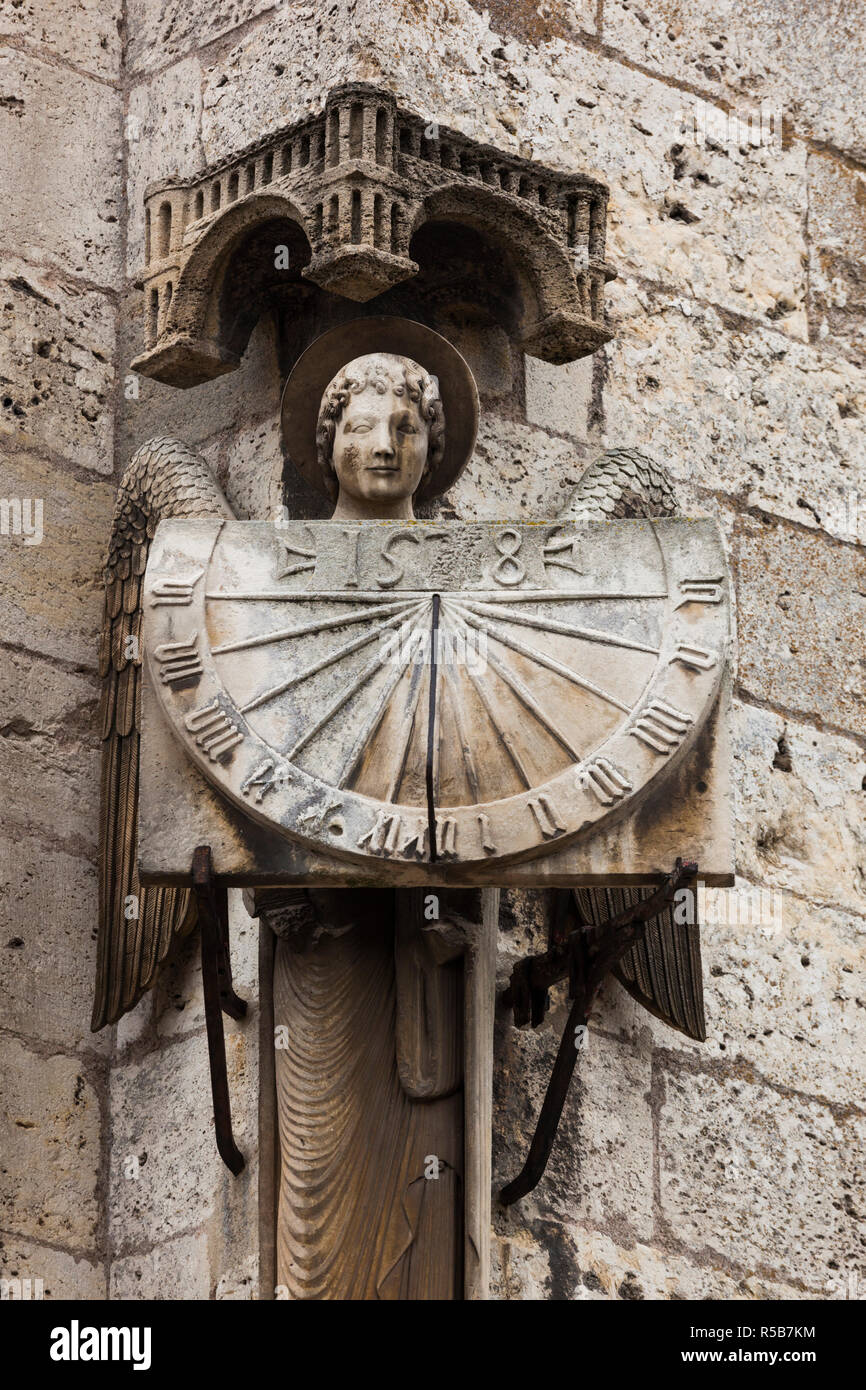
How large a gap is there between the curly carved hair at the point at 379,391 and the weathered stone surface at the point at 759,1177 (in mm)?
1161

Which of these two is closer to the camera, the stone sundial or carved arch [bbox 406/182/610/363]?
the stone sundial

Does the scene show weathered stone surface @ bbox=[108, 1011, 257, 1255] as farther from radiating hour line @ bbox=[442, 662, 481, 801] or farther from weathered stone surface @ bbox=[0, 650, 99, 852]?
radiating hour line @ bbox=[442, 662, 481, 801]

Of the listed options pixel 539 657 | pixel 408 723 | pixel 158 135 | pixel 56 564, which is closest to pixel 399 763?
pixel 408 723

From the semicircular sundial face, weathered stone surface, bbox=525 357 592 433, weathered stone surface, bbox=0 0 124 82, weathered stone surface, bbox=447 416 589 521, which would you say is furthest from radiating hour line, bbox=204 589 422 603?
weathered stone surface, bbox=0 0 124 82

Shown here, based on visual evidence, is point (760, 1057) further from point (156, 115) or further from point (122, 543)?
point (156, 115)

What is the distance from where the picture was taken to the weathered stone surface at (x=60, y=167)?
18.9ft

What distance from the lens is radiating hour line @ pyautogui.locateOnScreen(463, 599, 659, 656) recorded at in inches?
178

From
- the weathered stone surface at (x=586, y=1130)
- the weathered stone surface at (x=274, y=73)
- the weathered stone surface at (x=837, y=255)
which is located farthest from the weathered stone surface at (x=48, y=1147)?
the weathered stone surface at (x=837, y=255)

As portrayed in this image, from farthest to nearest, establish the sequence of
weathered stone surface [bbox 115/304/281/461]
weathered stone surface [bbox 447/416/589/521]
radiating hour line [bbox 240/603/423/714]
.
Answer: weathered stone surface [bbox 115/304/281/461]
weathered stone surface [bbox 447/416/589/521]
radiating hour line [bbox 240/603/423/714]

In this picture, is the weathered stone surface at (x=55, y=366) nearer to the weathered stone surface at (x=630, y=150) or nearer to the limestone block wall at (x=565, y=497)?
the limestone block wall at (x=565, y=497)

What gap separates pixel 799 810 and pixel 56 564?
1406 mm

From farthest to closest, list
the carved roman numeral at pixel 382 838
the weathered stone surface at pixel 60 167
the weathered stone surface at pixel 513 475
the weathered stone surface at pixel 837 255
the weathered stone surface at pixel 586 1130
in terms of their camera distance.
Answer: the weathered stone surface at pixel 837 255 < the weathered stone surface at pixel 60 167 < the weathered stone surface at pixel 513 475 < the weathered stone surface at pixel 586 1130 < the carved roman numeral at pixel 382 838

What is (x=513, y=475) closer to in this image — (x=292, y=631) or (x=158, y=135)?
(x=292, y=631)
